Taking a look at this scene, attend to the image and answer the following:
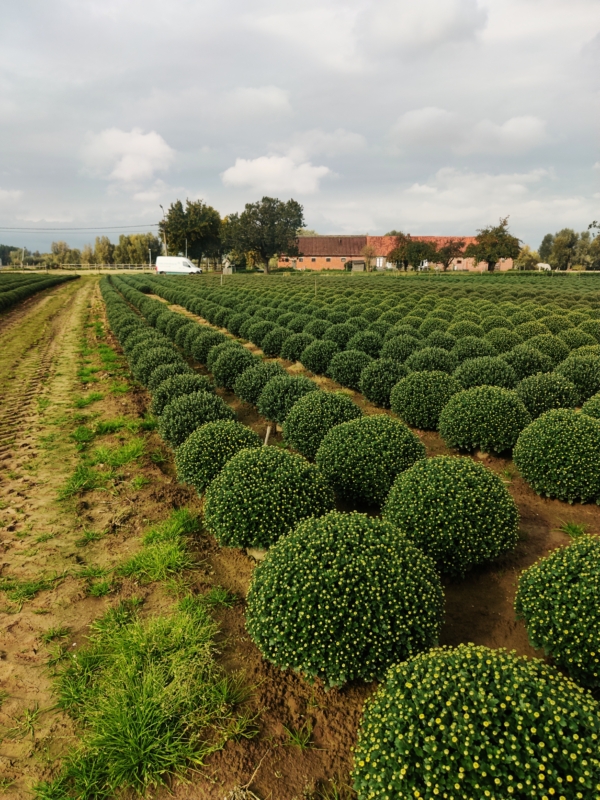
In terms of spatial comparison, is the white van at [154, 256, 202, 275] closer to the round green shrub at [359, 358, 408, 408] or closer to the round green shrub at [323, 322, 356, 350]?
the round green shrub at [323, 322, 356, 350]

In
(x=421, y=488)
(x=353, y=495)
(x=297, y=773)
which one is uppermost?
(x=421, y=488)

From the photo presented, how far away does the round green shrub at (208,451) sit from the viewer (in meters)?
6.64

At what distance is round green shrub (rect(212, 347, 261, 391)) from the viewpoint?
39.8 ft

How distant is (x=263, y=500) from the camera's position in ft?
17.3

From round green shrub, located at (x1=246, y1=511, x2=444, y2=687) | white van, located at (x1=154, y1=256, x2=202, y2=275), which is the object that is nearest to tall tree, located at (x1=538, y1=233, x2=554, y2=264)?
white van, located at (x1=154, y1=256, x2=202, y2=275)

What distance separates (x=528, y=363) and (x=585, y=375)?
1.29m

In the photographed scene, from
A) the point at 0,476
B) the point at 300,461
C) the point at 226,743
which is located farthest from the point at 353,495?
the point at 0,476

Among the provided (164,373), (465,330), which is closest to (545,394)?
(465,330)

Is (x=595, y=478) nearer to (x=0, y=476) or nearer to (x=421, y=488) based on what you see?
(x=421, y=488)

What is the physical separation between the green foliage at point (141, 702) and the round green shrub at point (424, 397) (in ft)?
19.9

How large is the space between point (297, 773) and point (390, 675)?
1.08m

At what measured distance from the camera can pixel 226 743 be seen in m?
3.64

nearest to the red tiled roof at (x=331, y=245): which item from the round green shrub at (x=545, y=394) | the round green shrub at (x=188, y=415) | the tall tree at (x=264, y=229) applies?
the tall tree at (x=264, y=229)

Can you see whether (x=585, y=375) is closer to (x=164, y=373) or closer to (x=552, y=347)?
(x=552, y=347)
